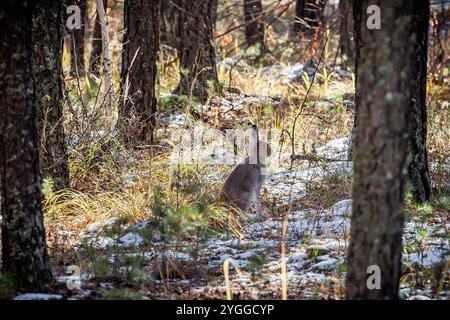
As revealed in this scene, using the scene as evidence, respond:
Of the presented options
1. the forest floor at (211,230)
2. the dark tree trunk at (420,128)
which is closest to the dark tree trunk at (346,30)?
the forest floor at (211,230)

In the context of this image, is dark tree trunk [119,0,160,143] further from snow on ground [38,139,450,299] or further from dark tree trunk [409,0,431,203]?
dark tree trunk [409,0,431,203]

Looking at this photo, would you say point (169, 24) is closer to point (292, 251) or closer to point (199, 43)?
point (199, 43)

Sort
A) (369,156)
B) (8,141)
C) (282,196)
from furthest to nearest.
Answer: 1. (282,196)
2. (8,141)
3. (369,156)

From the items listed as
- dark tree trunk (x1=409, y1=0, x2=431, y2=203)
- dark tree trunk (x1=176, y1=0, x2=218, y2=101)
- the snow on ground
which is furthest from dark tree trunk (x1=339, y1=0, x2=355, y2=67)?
the snow on ground

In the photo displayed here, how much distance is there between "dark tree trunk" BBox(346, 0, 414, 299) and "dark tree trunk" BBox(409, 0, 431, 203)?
3156 millimetres

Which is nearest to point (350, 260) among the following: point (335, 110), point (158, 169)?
point (158, 169)

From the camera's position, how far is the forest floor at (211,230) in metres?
5.48

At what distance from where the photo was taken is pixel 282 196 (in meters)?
8.50

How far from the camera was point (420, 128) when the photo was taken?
24.2ft

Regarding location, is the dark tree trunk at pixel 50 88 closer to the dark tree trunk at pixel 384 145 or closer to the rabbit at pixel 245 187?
the rabbit at pixel 245 187

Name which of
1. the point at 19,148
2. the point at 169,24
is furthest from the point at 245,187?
the point at 169,24

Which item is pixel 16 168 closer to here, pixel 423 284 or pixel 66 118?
pixel 423 284

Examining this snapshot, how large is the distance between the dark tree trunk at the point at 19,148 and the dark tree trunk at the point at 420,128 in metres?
3.76

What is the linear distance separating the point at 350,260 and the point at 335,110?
765cm
